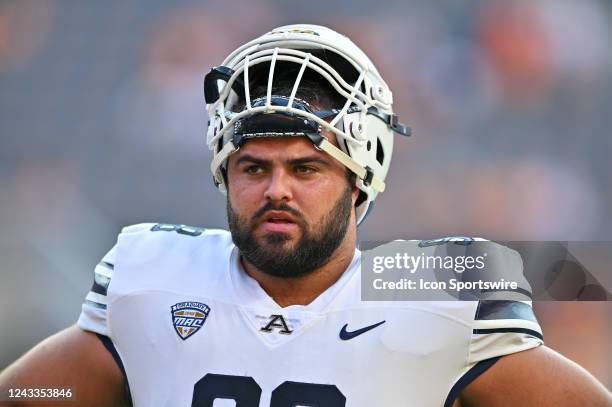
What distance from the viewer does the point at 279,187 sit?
1.76 metres

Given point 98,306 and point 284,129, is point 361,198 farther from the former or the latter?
point 98,306

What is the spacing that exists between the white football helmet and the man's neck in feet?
0.60

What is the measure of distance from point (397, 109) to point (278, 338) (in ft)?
8.39

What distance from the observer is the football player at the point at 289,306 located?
1.71 metres

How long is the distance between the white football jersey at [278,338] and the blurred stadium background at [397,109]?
1.81 m

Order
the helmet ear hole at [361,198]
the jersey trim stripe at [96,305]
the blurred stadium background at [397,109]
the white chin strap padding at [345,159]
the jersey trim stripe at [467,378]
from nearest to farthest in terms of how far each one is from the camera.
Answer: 1. the jersey trim stripe at [467,378]
2. the white chin strap padding at [345,159]
3. the jersey trim stripe at [96,305]
4. the helmet ear hole at [361,198]
5. the blurred stadium background at [397,109]

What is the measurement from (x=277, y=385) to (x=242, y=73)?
69 centimetres

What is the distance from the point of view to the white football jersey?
67.3 inches

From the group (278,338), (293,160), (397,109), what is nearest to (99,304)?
(278,338)

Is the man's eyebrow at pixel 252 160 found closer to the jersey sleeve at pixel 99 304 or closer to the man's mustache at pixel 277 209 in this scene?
the man's mustache at pixel 277 209

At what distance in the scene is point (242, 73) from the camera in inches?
75.9

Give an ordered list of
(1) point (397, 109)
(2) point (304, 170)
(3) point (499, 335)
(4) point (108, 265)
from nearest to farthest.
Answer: (3) point (499, 335) → (2) point (304, 170) → (4) point (108, 265) → (1) point (397, 109)

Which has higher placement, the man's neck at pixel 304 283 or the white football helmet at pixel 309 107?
the white football helmet at pixel 309 107

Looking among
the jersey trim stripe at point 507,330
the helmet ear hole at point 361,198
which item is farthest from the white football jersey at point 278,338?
the helmet ear hole at point 361,198
